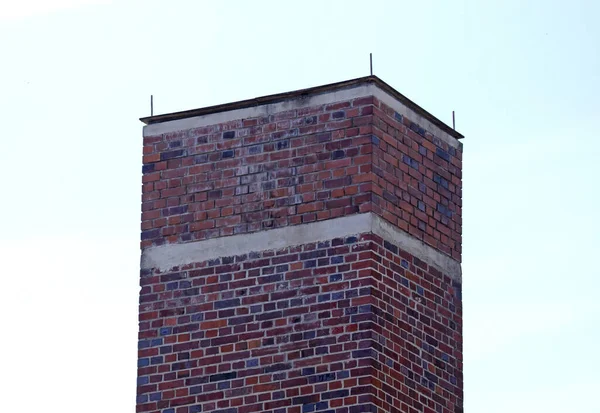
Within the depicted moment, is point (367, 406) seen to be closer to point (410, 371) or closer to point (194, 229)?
point (410, 371)

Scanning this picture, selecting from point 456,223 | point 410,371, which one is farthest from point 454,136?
point 410,371

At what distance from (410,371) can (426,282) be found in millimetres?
886

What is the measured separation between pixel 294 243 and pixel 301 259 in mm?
152

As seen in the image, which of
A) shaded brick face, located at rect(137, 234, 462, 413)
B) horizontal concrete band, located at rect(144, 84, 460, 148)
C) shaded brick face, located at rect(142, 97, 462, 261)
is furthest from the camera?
horizontal concrete band, located at rect(144, 84, 460, 148)

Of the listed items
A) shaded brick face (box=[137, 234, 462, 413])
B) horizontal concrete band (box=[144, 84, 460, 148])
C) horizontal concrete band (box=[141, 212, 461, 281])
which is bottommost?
shaded brick face (box=[137, 234, 462, 413])

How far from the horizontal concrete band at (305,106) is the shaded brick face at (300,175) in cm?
5

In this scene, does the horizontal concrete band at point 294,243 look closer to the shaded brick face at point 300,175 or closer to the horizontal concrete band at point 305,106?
the shaded brick face at point 300,175

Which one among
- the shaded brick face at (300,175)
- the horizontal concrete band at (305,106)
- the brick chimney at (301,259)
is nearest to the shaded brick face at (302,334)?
the brick chimney at (301,259)

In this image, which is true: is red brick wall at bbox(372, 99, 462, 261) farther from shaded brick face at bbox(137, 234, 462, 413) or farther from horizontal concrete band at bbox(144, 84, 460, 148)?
shaded brick face at bbox(137, 234, 462, 413)

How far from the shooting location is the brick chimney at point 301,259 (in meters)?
16.3

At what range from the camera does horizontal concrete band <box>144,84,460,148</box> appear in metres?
16.9

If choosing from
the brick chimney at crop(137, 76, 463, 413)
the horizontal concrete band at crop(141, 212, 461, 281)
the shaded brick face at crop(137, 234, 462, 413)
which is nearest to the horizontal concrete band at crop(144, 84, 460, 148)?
the brick chimney at crop(137, 76, 463, 413)

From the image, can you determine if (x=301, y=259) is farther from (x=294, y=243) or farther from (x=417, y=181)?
(x=417, y=181)

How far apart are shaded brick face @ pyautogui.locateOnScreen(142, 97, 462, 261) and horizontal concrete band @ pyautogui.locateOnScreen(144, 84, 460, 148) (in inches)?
1.9
